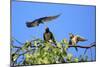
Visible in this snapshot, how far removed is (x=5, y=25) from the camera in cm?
205

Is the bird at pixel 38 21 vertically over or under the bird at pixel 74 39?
over

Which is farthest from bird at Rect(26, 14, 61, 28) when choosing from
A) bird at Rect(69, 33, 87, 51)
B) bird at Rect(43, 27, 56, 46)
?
bird at Rect(69, 33, 87, 51)

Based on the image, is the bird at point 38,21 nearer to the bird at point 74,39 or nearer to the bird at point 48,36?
the bird at point 48,36

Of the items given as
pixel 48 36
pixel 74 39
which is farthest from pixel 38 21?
pixel 74 39

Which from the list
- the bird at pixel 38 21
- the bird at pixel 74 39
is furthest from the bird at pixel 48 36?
the bird at pixel 74 39

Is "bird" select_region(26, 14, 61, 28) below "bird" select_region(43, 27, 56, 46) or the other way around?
the other way around

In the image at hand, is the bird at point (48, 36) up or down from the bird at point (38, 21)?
down

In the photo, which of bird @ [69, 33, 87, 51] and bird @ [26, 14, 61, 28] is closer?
bird @ [26, 14, 61, 28]

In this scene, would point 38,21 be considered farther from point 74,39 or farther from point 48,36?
point 74,39

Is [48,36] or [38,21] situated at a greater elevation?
[38,21]

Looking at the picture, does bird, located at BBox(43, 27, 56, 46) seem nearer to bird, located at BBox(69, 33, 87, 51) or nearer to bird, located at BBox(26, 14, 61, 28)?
bird, located at BBox(26, 14, 61, 28)

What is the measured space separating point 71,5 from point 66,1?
7 centimetres

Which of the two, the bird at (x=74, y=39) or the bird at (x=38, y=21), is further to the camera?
the bird at (x=74, y=39)
